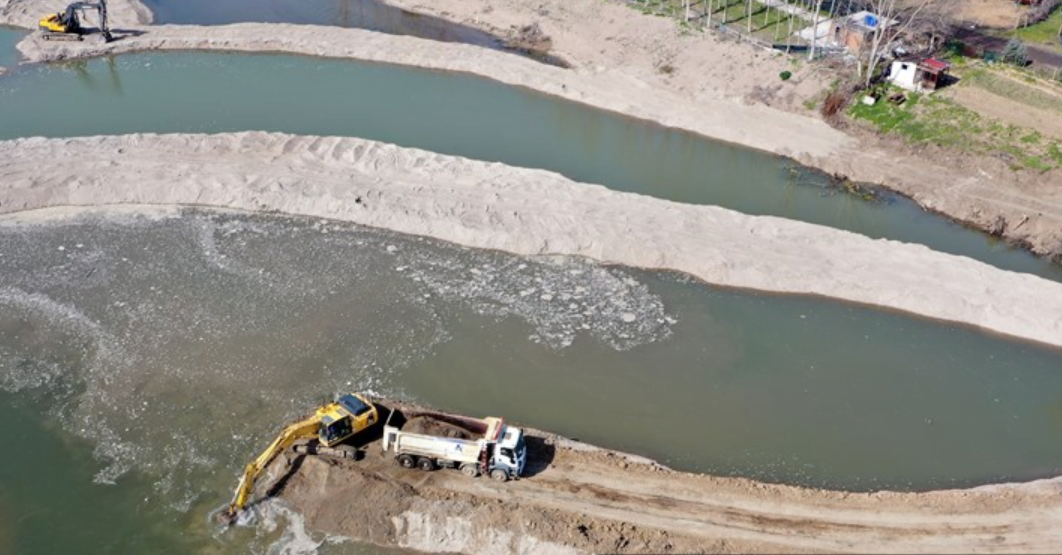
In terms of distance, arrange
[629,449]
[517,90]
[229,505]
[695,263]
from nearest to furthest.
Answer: [229,505], [629,449], [695,263], [517,90]

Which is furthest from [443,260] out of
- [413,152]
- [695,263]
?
[695,263]

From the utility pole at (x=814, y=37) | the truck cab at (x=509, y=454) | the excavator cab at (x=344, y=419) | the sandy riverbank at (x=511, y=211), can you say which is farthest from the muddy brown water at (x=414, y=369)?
the utility pole at (x=814, y=37)

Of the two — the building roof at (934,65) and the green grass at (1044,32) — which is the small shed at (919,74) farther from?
the green grass at (1044,32)

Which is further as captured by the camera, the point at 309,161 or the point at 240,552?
the point at 309,161

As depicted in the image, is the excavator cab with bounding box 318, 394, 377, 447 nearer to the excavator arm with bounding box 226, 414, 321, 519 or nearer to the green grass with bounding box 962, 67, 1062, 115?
the excavator arm with bounding box 226, 414, 321, 519

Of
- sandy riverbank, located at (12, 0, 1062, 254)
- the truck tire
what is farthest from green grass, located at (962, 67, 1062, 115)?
the truck tire

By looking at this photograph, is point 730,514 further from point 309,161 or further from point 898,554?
point 309,161
